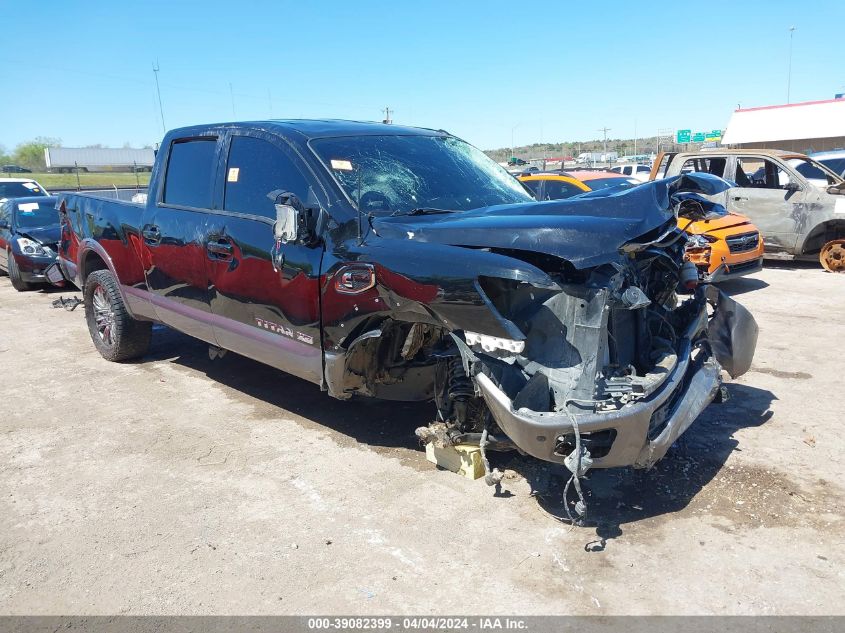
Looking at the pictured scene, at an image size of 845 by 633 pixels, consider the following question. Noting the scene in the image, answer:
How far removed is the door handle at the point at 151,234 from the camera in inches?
201

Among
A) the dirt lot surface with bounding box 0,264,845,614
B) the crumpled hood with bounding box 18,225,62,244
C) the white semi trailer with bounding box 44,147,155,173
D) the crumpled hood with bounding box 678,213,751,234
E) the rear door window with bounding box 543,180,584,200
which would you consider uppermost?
the white semi trailer with bounding box 44,147,155,173

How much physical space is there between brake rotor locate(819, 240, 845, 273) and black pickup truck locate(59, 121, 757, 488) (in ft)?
24.4

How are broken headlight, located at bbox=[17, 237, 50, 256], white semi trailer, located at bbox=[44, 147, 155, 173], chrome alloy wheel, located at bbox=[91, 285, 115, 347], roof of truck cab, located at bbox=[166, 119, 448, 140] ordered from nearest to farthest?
1. roof of truck cab, located at bbox=[166, 119, 448, 140]
2. chrome alloy wheel, located at bbox=[91, 285, 115, 347]
3. broken headlight, located at bbox=[17, 237, 50, 256]
4. white semi trailer, located at bbox=[44, 147, 155, 173]

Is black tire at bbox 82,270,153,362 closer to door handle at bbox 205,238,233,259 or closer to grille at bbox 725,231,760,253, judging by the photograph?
door handle at bbox 205,238,233,259

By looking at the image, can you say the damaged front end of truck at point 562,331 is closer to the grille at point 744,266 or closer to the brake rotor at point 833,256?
the grille at point 744,266

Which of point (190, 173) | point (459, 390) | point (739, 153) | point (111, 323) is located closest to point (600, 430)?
point (459, 390)

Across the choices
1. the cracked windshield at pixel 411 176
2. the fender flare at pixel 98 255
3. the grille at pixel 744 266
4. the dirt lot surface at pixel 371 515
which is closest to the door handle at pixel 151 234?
the fender flare at pixel 98 255

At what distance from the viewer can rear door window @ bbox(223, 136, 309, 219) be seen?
164 inches

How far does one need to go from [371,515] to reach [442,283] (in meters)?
1.31

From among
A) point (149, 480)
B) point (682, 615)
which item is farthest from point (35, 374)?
point (682, 615)

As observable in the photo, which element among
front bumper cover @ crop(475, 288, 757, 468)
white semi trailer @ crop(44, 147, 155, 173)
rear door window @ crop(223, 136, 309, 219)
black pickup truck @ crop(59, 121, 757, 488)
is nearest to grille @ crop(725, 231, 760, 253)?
black pickup truck @ crop(59, 121, 757, 488)

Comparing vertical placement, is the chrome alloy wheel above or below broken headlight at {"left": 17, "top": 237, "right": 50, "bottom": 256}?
below

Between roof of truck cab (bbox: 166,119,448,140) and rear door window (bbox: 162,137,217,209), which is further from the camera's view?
→ rear door window (bbox: 162,137,217,209)

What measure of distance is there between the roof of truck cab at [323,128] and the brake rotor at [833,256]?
789 cm
